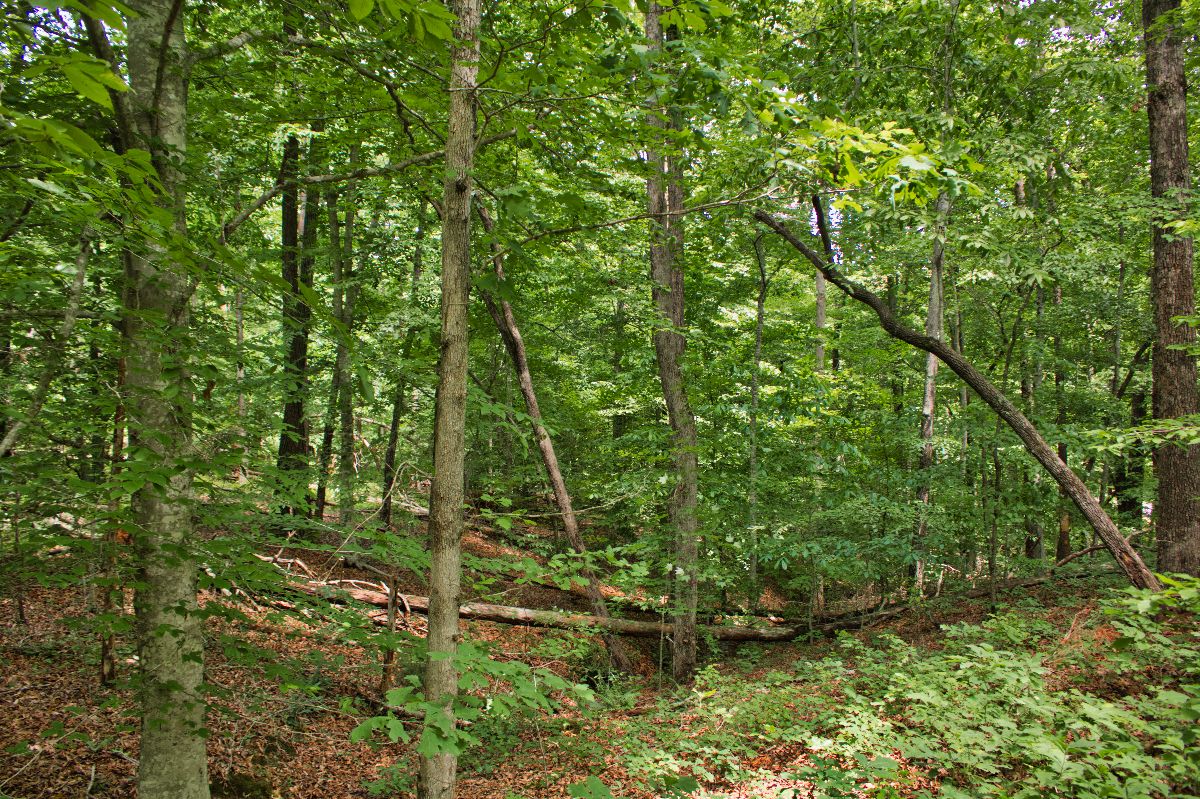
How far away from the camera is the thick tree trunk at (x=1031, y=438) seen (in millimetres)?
5688

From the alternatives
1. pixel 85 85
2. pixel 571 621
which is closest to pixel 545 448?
pixel 571 621

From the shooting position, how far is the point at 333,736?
20.1 feet

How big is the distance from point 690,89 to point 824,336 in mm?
10949

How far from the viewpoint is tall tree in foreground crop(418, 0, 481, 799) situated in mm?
2312

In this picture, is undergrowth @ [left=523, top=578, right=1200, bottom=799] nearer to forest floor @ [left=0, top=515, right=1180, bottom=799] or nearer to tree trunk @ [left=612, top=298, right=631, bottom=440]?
forest floor @ [left=0, top=515, right=1180, bottom=799]

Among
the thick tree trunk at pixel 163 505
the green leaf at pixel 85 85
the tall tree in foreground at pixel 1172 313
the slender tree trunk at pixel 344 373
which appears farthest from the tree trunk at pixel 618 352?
the green leaf at pixel 85 85

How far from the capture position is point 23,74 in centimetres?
117

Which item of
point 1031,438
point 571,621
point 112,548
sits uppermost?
point 1031,438

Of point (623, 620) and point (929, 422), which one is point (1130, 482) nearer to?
point (929, 422)

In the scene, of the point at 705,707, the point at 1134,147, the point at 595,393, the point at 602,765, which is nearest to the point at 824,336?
the point at 595,393

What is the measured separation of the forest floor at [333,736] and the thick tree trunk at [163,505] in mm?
335

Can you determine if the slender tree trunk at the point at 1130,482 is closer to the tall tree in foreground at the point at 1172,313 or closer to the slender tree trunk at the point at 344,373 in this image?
the tall tree in foreground at the point at 1172,313

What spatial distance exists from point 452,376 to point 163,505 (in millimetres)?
1901

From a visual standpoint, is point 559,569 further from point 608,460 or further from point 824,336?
point 824,336
